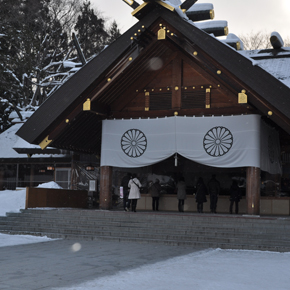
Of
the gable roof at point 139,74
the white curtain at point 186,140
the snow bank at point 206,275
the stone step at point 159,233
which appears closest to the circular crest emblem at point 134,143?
the white curtain at point 186,140

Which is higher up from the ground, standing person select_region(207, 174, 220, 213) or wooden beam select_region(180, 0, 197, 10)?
wooden beam select_region(180, 0, 197, 10)

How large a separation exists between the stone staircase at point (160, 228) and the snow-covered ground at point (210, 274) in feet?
3.52

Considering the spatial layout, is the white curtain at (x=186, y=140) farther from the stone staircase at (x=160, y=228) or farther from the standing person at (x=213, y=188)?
the stone staircase at (x=160, y=228)

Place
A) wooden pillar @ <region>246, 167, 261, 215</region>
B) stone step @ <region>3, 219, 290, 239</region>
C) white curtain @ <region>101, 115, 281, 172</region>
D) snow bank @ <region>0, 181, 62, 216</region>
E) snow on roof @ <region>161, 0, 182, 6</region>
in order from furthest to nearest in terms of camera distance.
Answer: snow bank @ <region>0, 181, 62, 216</region> → white curtain @ <region>101, 115, 281, 172</region> → snow on roof @ <region>161, 0, 182, 6</region> → wooden pillar @ <region>246, 167, 261, 215</region> → stone step @ <region>3, 219, 290, 239</region>

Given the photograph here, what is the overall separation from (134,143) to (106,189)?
6.38 feet

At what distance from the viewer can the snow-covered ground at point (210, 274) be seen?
6.33 metres

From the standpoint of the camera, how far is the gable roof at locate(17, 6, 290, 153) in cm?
1334

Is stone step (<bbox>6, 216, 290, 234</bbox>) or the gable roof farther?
the gable roof

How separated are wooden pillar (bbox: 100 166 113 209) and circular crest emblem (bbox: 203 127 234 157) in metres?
3.72

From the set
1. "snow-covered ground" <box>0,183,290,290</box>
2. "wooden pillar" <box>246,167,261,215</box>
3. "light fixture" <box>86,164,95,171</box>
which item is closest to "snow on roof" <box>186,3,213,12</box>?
"wooden pillar" <box>246,167,261,215</box>

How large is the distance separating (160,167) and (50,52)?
1617 centimetres

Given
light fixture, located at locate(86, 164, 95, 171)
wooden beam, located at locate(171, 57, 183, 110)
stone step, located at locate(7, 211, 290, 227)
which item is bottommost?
stone step, located at locate(7, 211, 290, 227)

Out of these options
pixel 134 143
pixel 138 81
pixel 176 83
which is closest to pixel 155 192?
pixel 134 143

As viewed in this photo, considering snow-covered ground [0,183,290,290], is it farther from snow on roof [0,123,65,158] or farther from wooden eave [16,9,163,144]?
snow on roof [0,123,65,158]
